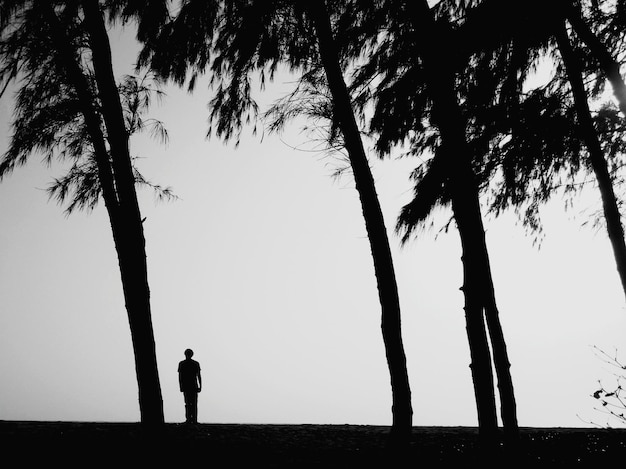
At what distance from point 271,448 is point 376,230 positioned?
129 inches

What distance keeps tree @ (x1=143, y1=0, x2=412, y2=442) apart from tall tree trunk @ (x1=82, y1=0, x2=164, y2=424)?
3.89 feet

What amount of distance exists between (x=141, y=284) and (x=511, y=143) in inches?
214

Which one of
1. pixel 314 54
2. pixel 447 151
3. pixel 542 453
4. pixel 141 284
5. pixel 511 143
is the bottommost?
pixel 542 453

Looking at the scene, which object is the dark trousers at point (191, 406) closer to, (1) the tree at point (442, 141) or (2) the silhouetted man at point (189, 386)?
(2) the silhouetted man at point (189, 386)

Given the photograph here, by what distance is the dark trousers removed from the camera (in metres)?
9.75

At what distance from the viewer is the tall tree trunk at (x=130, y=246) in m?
6.25

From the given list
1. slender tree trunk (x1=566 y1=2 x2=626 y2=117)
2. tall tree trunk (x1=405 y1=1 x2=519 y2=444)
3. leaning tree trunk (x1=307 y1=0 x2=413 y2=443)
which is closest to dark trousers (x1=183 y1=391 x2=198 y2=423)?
leaning tree trunk (x1=307 y1=0 x2=413 y2=443)

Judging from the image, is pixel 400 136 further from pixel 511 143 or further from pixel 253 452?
pixel 253 452

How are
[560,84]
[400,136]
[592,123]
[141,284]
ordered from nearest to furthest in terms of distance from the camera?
[141,284] < [592,123] < [560,84] < [400,136]

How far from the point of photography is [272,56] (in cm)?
849

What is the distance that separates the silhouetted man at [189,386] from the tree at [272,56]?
14.3 ft

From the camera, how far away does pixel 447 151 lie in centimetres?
616

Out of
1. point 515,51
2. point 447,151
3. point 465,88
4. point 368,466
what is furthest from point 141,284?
point 515,51

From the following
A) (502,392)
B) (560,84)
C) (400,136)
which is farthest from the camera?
(400,136)
